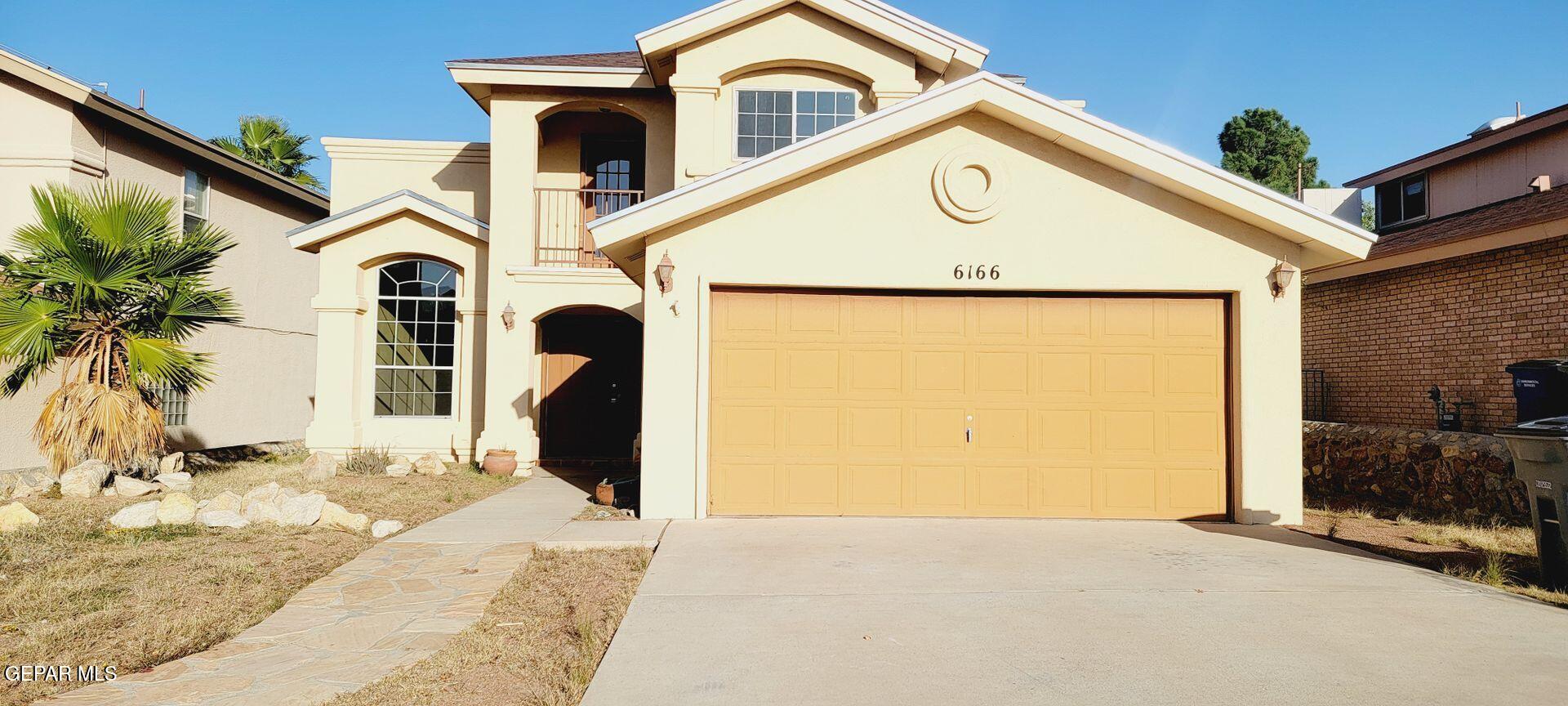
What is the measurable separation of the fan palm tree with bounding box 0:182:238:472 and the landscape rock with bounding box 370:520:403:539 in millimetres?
4219

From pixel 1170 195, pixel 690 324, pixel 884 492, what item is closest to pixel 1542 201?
pixel 1170 195

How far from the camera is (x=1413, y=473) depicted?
10555mm

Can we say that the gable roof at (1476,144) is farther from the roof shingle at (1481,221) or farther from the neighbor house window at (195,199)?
the neighbor house window at (195,199)

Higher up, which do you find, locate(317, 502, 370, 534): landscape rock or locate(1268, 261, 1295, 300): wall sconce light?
locate(1268, 261, 1295, 300): wall sconce light

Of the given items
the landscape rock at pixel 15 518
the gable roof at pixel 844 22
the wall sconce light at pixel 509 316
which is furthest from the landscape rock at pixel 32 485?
the gable roof at pixel 844 22

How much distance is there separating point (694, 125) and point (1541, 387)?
11.1m

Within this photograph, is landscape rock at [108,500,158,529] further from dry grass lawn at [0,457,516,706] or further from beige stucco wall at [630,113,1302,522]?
beige stucco wall at [630,113,1302,522]

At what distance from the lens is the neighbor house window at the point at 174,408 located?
50.1 feet

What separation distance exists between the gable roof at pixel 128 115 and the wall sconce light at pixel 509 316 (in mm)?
6610

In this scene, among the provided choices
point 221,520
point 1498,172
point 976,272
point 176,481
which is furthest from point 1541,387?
point 176,481

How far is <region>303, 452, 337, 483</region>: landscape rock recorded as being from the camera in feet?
37.7

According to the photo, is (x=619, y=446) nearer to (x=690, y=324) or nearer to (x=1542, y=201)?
(x=690, y=324)

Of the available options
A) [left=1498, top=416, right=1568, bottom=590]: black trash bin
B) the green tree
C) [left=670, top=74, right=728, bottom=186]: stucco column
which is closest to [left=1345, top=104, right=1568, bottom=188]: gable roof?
[left=1498, top=416, right=1568, bottom=590]: black trash bin

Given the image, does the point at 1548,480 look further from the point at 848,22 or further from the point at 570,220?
the point at 570,220
